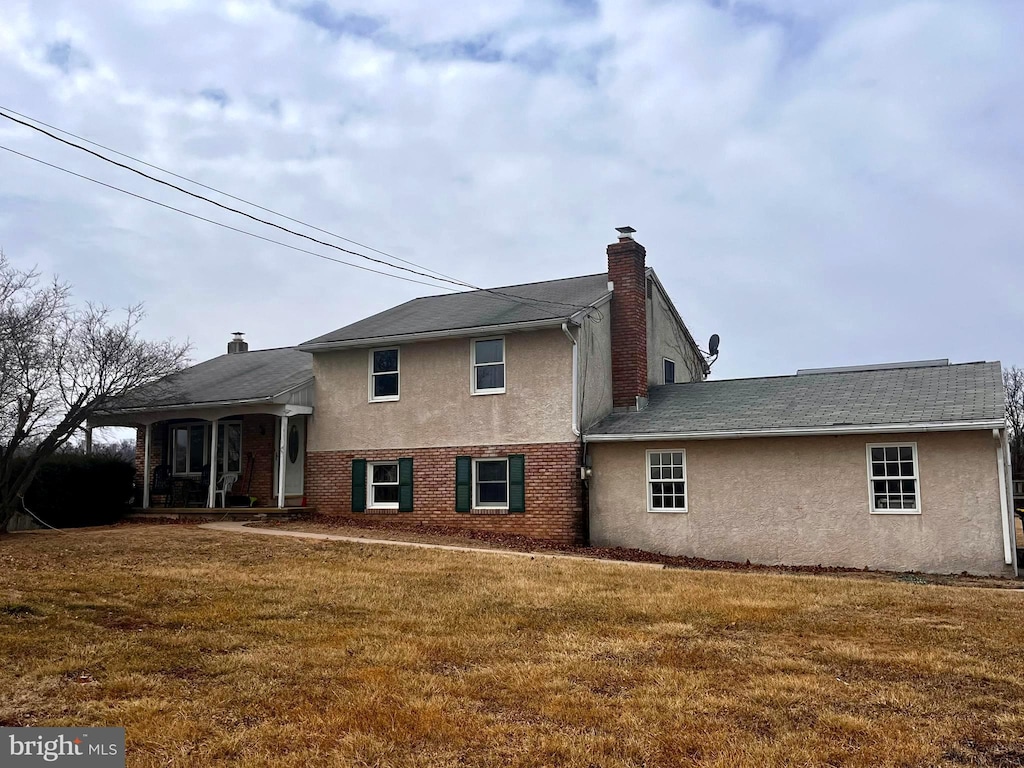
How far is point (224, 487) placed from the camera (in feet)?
76.1

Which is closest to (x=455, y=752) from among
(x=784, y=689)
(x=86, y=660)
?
(x=784, y=689)

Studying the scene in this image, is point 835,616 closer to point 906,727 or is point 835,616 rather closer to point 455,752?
point 906,727

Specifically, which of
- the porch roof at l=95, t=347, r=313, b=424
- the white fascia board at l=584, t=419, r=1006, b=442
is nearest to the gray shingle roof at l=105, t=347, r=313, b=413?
the porch roof at l=95, t=347, r=313, b=424

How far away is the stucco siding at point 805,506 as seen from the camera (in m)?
15.3

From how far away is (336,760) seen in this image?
5.29 metres

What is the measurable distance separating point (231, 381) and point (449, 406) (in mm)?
7470

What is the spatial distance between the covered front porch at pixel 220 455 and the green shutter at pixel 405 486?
2.86 m

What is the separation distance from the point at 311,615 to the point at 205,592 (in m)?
1.86

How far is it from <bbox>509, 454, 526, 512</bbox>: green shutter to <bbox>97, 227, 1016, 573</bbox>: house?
0.04 metres

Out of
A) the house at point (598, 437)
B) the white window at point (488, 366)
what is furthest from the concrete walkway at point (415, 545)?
the white window at point (488, 366)

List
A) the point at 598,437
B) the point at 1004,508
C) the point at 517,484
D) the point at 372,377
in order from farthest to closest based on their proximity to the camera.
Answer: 1. the point at 372,377
2. the point at 517,484
3. the point at 598,437
4. the point at 1004,508

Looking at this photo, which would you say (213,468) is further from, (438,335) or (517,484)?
(517,484)

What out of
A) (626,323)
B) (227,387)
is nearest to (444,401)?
(626,323)

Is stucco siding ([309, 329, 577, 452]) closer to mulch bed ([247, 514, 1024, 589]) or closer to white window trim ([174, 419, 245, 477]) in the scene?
mulch bed ([247, 514, 1024, 589])
